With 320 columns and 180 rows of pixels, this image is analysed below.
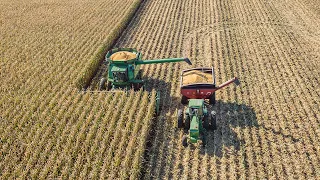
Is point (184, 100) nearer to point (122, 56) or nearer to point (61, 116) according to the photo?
point (122, 56)

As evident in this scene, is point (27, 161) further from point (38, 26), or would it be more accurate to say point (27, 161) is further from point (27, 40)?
point (38, 26)

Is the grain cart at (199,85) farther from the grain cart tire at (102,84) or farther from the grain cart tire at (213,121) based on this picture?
the grain cart tire at (102,84)

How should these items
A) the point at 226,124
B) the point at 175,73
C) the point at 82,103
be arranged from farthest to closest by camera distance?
the point at 175,73 → the point at 82,103 → the point at 226,124

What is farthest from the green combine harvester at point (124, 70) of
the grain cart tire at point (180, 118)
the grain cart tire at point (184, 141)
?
the grain cart tire at point (184, 141)

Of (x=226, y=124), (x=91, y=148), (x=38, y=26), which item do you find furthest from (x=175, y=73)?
(x=38, y=26)

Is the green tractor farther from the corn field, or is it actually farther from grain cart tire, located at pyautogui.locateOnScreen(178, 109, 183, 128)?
the corn field
